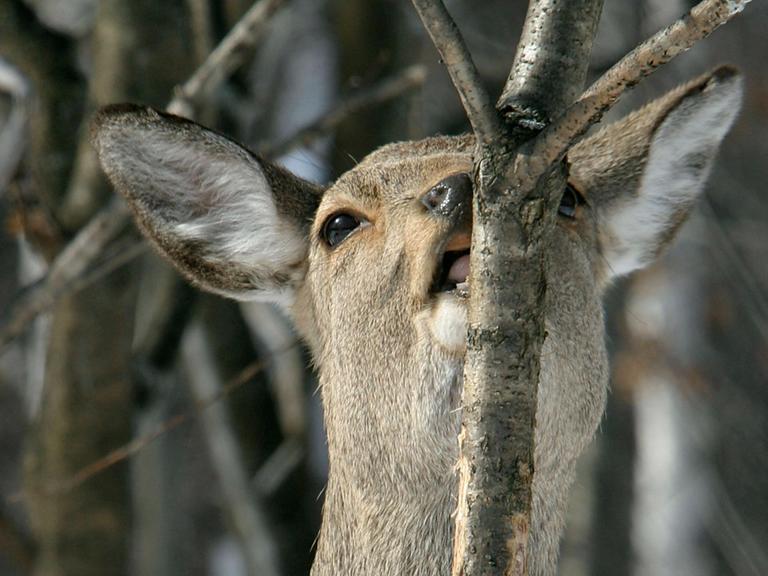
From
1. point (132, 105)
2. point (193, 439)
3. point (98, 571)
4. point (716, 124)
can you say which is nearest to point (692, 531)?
point (193, 439)

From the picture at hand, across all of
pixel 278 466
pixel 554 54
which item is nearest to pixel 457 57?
pixel 554 54

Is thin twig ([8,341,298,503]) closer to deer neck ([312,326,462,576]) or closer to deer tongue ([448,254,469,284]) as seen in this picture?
deer neck ([312,326,462,576])

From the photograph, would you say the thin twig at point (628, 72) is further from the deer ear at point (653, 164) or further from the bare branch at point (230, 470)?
the bare branch at point (230, 470)

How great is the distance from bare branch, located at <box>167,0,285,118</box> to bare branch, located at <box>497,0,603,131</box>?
2974mm

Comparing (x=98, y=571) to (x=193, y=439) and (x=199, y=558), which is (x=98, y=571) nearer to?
(x=193, y=439)

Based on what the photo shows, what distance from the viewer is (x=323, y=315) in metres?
Answer: 5.04

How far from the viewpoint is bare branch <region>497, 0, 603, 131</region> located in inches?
126

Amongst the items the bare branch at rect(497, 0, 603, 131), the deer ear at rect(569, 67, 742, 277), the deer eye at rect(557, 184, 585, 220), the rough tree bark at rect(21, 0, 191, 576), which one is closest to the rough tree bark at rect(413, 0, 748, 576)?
the bare branch at rect(497, 0, 603, 131)

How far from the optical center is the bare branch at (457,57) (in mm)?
3035

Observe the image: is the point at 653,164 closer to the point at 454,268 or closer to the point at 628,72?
the point at 454,268

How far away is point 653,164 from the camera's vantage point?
536 centimetres

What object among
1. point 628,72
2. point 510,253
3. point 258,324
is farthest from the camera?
point 258,324

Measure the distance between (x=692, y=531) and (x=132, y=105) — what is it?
8.73 metres

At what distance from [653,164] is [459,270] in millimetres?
1623
